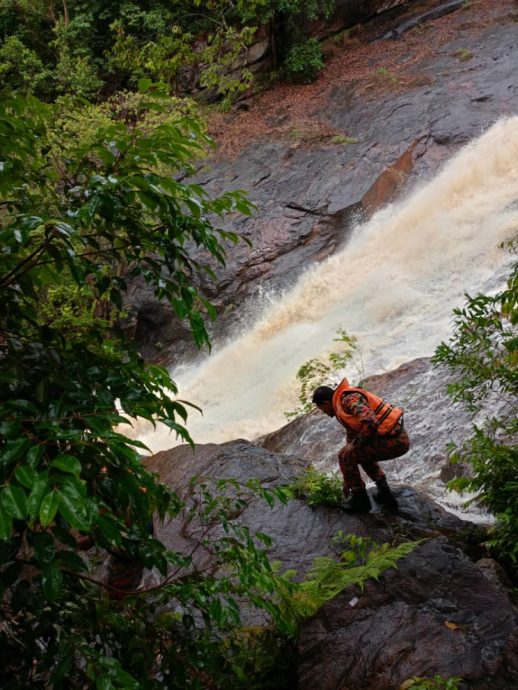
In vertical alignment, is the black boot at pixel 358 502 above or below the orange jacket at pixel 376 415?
below

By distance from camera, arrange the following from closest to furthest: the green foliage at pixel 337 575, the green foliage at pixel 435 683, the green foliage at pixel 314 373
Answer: the green foliage at pixel 435 683 < the green foliage at pixel 337 575 < the green foliage at pixel 314 373

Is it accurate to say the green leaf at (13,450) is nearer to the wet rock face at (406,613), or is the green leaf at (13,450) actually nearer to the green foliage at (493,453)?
the wet rock face at (406,613)

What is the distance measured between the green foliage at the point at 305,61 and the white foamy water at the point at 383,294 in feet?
24.9

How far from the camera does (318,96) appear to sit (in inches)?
764

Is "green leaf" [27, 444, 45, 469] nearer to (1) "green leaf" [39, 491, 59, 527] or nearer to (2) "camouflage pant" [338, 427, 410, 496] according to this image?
(1) "green leaf" [39, 491, 59, 527]

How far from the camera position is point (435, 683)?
3252 mm

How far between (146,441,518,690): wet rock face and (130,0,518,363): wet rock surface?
879 centimetres

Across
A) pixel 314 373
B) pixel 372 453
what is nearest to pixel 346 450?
Answer: pixel 372 453

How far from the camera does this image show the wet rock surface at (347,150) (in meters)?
14.8

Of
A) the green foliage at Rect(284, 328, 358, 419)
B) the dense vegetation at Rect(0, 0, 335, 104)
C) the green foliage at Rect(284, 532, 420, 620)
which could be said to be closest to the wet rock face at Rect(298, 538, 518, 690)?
the green foliage at Rect(284, 532, 420, 620)

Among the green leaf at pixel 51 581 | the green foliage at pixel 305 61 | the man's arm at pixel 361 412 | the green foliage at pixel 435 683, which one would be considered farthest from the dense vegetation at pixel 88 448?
the green foliage at pixel 305 61

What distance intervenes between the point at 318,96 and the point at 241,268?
25.6 feet

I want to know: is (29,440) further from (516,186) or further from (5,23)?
(5,23)

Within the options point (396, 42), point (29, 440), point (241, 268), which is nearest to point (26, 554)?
point (29, 440)
